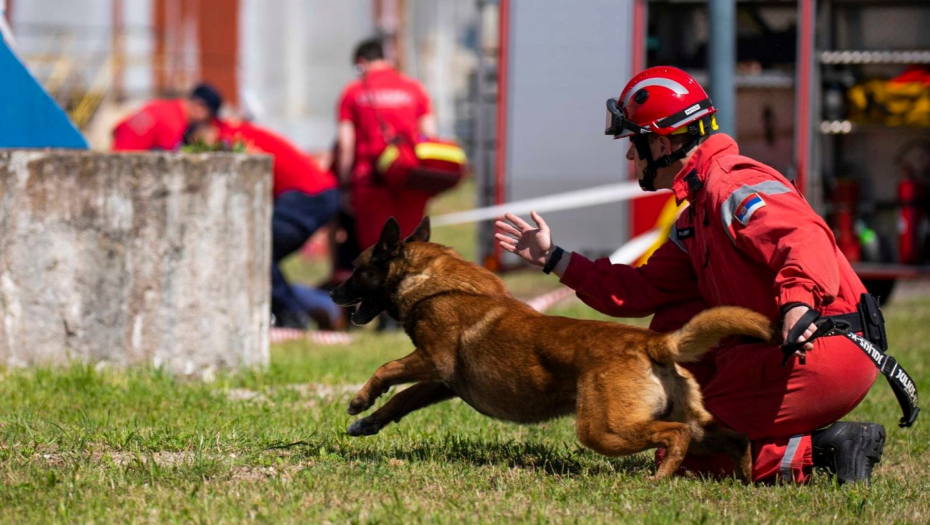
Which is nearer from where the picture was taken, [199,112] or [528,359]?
[528,359]

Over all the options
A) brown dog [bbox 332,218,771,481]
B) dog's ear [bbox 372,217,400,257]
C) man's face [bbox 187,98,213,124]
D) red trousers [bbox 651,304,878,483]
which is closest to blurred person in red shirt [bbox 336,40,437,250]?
man's face [bbox 187,98,213,124]

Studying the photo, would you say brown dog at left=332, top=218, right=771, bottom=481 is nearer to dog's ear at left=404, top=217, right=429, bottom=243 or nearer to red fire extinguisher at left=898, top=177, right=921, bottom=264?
dog's ear at left=404, top=217, right=429, bottom=243

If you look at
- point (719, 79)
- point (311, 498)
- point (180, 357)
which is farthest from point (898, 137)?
point (311, 498)

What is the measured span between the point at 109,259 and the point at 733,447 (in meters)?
3.89

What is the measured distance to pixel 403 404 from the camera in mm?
5137

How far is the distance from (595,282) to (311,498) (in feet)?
5.41

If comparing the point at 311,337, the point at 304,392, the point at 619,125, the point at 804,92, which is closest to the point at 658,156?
the point at 619,125

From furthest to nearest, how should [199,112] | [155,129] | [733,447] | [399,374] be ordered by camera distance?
[155,129] < [199,112] < [399,374] < [733,447]

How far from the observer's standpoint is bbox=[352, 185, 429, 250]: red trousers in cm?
1093

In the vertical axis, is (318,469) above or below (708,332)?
below

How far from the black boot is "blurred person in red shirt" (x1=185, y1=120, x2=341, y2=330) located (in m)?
6.32

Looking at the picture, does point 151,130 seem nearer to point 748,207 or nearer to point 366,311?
point 366,311

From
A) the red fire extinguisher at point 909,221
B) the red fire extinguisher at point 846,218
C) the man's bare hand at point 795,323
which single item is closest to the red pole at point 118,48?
the red fire extinguisher at point 846,218

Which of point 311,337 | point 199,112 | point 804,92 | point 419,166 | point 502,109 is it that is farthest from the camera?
point 502,109
